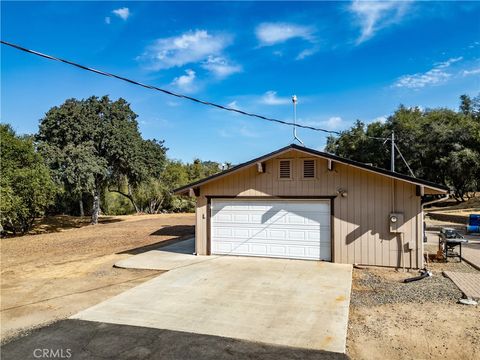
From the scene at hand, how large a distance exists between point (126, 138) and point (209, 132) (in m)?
6.11

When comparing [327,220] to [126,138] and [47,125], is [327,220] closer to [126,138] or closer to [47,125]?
[126,138]

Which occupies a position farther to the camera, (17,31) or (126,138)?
(126,138)

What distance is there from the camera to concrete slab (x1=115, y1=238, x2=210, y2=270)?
9766 millimetres

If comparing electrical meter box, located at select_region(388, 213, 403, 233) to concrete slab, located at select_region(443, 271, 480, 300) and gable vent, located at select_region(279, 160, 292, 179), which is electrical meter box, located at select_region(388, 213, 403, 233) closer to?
concrete slab, located at select_region(443, 271, 480, 300)

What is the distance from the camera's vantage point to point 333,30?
45.8 ft

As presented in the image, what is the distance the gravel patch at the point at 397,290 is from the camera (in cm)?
671

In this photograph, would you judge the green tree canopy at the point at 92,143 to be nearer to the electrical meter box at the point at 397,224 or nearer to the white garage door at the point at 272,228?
the white garage door at the point at 272,228

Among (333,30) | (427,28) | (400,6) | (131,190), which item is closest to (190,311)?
(400,6)

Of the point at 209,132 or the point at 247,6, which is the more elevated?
the point at 247,6

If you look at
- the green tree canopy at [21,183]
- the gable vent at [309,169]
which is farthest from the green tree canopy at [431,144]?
the green tree canopy at [21,183]

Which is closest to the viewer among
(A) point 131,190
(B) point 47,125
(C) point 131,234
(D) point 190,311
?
(D) point 190,311

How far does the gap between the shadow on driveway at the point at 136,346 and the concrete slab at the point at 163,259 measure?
13.8 ft

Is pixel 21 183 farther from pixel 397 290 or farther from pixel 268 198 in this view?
pixel 397 290

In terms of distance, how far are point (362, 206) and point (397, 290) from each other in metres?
2.81
